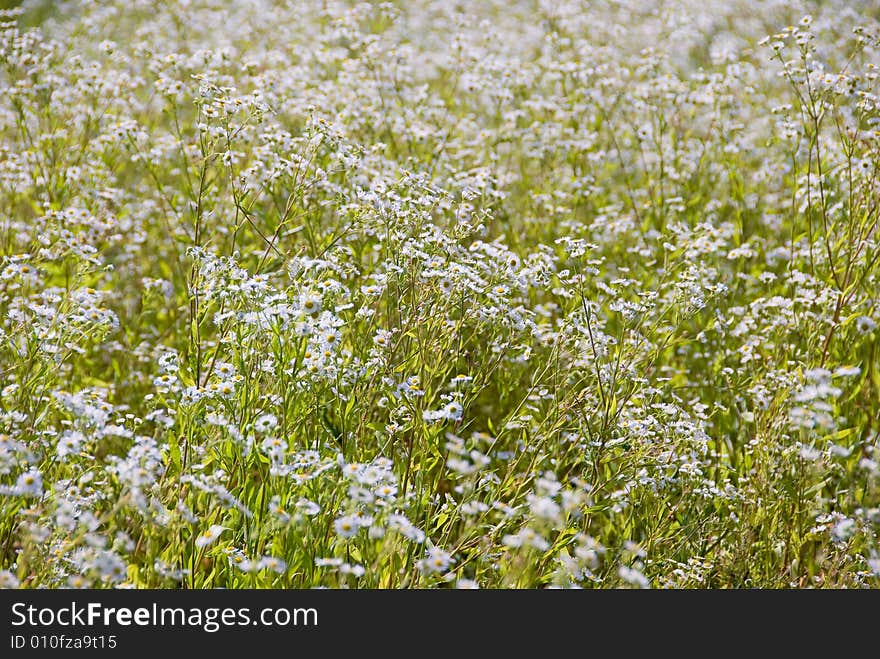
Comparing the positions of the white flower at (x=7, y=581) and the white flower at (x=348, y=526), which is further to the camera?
the white flower at (x=348, y=526)

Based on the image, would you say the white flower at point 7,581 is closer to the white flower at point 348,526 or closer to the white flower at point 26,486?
the white flower at point 26,486

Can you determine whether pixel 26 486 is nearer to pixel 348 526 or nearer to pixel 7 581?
pixel 7 581

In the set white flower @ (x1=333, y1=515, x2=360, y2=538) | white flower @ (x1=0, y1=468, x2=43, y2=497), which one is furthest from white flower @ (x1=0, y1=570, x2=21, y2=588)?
white flower @ (x1=333, y1=515, x2=360, y2=538)

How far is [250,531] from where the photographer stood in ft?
9.63

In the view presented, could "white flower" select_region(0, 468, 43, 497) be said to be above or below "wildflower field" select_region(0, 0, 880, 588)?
below

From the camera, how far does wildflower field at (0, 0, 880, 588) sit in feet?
9.15

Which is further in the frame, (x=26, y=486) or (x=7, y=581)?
(x=26, y=486)

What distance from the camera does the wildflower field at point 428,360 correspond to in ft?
9.15

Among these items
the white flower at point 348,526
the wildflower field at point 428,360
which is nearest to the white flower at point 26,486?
the wildflower field at point 428,360

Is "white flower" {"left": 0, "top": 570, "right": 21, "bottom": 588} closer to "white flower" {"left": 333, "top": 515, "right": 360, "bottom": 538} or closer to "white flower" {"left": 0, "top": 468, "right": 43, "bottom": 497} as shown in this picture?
"white flower" {"left": 0, "top": 468, "right": 43, "bottom": 497}

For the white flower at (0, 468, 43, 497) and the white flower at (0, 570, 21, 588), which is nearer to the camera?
the white flower at (0, 570, 21, 588)

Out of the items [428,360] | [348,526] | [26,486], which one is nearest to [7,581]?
[26,486]

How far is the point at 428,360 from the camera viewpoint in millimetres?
3502

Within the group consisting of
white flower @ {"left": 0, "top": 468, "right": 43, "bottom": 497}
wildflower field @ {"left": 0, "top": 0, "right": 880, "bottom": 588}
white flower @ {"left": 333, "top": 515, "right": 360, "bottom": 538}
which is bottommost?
white flower @ {"left": 333, "top": 515, "right": 360, "bottom": 538}
